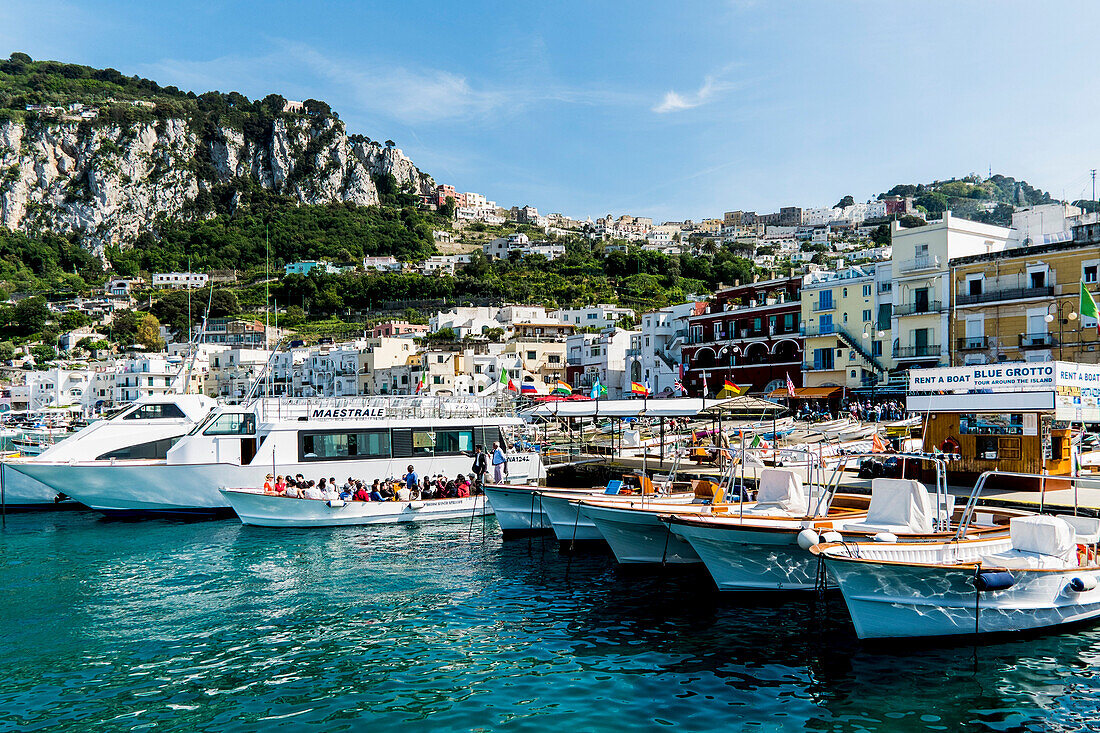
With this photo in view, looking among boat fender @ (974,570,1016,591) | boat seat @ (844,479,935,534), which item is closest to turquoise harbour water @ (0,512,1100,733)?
boat fender @ (974,570,1016,591)

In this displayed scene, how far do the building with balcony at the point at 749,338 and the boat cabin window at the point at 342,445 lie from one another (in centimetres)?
3855

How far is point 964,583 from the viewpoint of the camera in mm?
12922

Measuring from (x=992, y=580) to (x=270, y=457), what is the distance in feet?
76.1

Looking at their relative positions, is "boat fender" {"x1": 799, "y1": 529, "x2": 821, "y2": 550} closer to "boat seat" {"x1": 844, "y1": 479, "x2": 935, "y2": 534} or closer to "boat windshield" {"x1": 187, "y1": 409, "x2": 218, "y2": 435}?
"boat seat" {"x1": 844, "y1": 479, "x2": 935, "y2": 534}

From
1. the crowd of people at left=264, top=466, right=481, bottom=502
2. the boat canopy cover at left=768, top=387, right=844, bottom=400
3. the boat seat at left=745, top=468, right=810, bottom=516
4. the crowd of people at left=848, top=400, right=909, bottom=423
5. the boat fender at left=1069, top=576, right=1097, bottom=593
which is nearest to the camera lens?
the boat fender at left=1069, top=576, right=1097, bottom=593

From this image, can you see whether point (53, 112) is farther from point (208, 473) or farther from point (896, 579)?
point (896, 579)

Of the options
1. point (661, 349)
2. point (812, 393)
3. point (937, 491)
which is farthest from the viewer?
point (661, 349)

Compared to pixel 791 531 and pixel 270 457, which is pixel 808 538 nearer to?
pixel 791 531

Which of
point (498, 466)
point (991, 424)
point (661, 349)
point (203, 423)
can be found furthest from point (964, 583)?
point (661, 349)

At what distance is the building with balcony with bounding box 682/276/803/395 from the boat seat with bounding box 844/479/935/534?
155 ft

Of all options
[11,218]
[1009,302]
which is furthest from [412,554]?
[11,218]

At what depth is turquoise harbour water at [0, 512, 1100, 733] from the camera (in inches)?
434

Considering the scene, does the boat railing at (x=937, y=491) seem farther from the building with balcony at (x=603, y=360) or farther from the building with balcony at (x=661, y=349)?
the building with balcony at (x=603, y=360)

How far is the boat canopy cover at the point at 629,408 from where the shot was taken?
1129 inches
